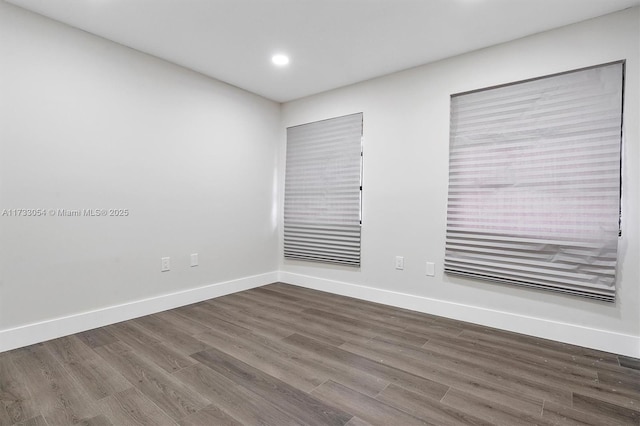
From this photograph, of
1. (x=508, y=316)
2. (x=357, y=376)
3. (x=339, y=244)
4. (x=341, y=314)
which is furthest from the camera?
(x=339, y=244)

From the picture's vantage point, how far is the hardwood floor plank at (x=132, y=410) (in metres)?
1.55

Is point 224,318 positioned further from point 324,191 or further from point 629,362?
point 629,362

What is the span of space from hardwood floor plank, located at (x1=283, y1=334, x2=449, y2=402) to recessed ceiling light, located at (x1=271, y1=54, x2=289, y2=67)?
2.60m

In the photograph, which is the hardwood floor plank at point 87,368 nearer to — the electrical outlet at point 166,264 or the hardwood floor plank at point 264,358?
the hardwood floor plank at point 264,358

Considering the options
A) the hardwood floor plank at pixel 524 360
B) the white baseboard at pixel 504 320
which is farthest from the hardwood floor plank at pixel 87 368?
the white baseboard at pixel 504 320

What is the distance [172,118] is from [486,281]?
347cm

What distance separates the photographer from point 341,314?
3.17 m

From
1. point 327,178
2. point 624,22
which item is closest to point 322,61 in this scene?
point 327,178

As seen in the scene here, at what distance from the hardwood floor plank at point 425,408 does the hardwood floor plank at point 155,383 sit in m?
1.02

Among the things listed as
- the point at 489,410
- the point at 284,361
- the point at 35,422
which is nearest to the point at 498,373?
the point at 489,410

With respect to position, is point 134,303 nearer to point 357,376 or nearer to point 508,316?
point 357,376

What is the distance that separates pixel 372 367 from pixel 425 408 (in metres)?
0.48

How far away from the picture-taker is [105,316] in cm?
278

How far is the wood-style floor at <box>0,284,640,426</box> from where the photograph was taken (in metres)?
1.62
